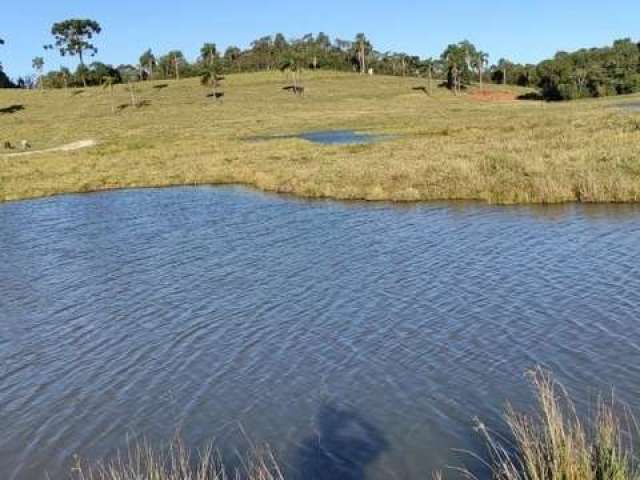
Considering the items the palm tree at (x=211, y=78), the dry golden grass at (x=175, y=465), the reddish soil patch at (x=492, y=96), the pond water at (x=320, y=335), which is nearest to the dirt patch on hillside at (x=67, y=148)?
the pond water at (x=320, y=335)

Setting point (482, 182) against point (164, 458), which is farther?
point (482, 182)

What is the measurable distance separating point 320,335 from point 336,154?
39543 millimetres

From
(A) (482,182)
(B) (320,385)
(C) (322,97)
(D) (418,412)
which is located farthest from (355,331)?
(C) (322,97)

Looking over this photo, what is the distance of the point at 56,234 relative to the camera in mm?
32750

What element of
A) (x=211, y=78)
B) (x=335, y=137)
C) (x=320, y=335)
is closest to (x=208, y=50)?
(x=211, y=78)

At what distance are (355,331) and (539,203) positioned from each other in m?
17.9

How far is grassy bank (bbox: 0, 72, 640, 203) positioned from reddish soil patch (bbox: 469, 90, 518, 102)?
22401 mm

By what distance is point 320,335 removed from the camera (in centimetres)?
1622

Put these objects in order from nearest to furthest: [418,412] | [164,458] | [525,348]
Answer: [164,458] < [418,412] < [525,348]

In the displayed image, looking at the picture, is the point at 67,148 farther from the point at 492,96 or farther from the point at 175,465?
the point at 492,96

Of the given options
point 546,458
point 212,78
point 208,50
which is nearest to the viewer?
point 546,458

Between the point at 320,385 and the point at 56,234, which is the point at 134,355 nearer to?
the point at 320,385

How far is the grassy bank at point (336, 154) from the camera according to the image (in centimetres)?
3438

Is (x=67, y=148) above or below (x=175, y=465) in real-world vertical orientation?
below
